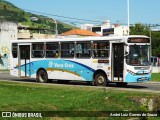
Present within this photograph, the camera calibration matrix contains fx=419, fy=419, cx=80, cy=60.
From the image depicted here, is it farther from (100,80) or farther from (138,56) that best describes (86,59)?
(138,56)

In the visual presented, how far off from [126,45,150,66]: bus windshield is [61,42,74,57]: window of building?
414cm

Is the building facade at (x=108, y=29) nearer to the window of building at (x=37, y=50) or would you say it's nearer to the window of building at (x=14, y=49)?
the window of building at (x=14, y=49)

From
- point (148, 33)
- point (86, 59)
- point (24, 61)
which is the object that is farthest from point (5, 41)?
point (148, 33)

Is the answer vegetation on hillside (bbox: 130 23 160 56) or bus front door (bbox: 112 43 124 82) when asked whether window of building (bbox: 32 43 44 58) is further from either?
vegetation on hillside (bbox: 130 23 160 56)

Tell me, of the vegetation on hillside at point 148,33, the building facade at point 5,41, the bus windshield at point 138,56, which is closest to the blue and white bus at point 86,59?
the bus windshield at point 138,56

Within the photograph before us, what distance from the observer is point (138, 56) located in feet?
76.4

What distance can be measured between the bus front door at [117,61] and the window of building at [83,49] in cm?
178

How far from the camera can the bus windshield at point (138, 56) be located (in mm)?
23062

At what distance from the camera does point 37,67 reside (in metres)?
27.7

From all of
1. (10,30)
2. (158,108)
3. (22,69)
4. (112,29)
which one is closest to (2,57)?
(10,30)

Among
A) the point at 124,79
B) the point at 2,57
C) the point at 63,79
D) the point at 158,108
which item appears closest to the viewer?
the point at 158,108

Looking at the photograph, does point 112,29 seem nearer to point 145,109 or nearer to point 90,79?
point 90,79

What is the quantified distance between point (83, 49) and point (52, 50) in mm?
2650

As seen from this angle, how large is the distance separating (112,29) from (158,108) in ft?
498
